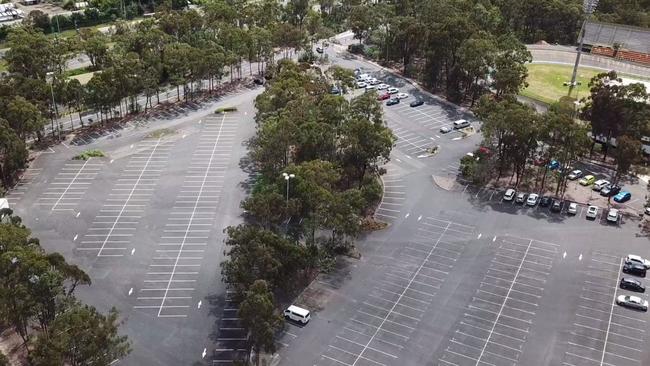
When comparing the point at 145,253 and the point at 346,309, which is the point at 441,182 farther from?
the point at 145,253

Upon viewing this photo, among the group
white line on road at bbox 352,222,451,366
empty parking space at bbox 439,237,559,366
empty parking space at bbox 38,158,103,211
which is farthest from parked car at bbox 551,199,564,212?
empty parking space at bbox 38,158,103,211

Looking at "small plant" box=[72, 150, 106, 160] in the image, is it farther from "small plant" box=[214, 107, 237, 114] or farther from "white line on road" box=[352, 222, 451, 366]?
"white line on road" box=[352, 222, 451, 366]

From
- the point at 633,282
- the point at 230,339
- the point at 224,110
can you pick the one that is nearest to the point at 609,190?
the point at 633,282

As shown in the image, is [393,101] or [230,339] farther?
[393,101]

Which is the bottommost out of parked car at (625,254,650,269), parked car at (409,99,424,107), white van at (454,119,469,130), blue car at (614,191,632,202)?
parked car at (625,254,650,269)

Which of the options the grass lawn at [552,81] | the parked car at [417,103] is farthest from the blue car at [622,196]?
the parked car at [417,103]

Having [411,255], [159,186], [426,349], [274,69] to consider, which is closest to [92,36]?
[274,69]

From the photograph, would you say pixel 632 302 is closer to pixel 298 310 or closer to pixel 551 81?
pixel 298 310
